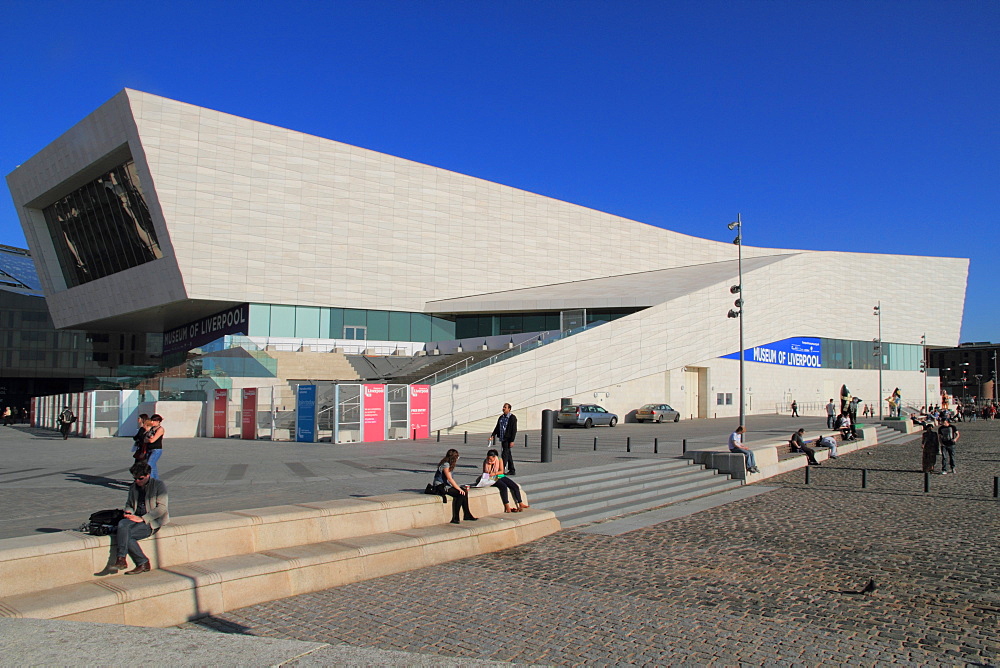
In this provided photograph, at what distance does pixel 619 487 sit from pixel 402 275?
3590cm

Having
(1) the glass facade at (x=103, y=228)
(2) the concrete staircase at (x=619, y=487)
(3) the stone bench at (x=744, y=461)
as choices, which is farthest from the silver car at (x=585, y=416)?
(1) the glass facade at (x=103, y=228)

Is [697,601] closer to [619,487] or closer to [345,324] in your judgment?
[619,487]

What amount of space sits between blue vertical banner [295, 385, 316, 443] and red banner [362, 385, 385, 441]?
6.37ft

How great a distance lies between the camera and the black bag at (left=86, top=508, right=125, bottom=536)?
7488 mm

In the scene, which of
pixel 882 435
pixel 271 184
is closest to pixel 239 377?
pixel 271 184

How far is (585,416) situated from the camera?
3584cm

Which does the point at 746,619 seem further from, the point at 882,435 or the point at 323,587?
the point at 882,435

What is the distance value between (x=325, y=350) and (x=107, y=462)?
92.9ft

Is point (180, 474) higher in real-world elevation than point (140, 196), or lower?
lower

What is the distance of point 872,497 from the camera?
16188 millimetres

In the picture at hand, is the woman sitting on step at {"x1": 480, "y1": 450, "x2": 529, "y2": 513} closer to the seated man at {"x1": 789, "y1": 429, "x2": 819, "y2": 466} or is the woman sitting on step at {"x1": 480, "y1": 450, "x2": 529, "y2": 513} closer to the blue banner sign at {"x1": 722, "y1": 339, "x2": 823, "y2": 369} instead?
the seated man at {"x1": 789, "y1": 429, "x2": 819, "y2": 466}

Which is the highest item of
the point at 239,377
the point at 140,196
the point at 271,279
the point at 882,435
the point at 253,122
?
the point at 253,122

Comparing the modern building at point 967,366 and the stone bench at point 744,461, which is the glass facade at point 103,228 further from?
the modern building at point 967,366

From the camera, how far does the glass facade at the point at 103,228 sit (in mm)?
42844
